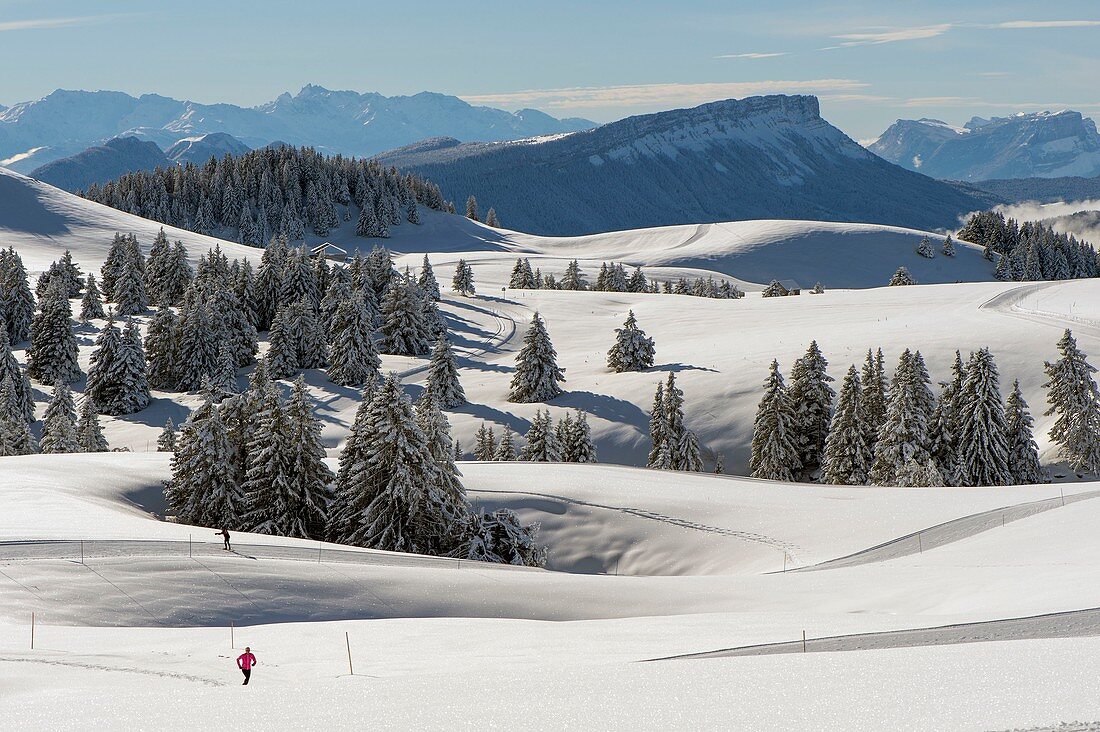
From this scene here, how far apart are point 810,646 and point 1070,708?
22.3ft

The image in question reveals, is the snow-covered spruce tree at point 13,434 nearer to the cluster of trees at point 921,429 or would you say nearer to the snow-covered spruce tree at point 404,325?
the snow-covered spruce tree at point 404,325

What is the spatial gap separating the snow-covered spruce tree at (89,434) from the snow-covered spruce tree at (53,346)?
18.7 meters

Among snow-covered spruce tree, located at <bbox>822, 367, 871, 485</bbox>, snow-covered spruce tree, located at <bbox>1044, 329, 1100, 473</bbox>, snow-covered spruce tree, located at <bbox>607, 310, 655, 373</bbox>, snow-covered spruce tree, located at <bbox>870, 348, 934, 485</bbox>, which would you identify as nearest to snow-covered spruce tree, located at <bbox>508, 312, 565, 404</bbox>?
snow-covered spruce tree, located at <bbox>607, 310, 655, 373</bbox>

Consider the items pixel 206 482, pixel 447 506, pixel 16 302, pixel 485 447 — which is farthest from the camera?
pixel 16 302

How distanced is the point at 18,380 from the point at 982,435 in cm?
7106

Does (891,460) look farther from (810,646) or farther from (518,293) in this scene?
(518,293)

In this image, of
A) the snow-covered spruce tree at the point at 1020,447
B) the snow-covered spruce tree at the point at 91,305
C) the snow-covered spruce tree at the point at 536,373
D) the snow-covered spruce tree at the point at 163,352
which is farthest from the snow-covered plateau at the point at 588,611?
the snow-covered spruce tree at the point at 91,305

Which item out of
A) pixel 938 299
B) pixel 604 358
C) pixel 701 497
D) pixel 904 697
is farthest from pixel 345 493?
pixel 938 299

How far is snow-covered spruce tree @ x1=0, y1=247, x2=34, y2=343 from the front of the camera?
94625mm

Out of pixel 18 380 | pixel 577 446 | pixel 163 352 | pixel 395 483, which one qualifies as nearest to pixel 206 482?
pixel 395 483

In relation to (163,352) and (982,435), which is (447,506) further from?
(163,352)

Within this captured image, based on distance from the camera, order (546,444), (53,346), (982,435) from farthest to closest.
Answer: (53,346) → (546,444) → (982,435)

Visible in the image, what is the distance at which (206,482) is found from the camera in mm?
40969

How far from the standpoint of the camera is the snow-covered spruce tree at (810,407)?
62562mm
